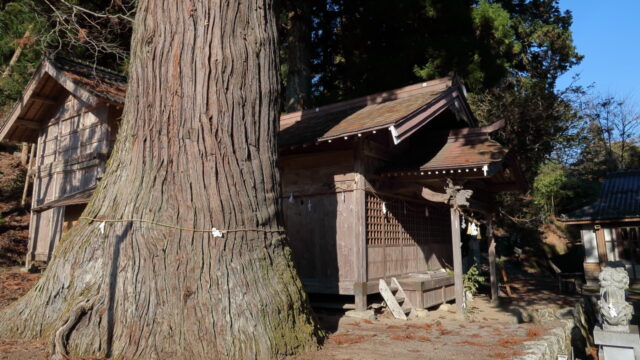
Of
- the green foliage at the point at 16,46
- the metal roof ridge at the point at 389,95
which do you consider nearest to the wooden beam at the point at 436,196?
the metal roof ridge at the point at 389,95

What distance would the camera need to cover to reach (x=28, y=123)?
14500 millimetres

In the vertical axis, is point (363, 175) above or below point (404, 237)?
above

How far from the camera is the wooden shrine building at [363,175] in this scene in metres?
9.01

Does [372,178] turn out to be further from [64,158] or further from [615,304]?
[64,158]

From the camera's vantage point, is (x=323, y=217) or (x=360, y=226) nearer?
(x=360, y=226)

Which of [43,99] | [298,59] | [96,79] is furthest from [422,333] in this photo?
[43,99]

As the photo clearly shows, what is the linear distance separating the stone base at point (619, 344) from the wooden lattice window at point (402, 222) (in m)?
4.34

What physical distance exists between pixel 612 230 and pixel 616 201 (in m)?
1.41

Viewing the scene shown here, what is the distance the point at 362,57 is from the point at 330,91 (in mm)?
2545

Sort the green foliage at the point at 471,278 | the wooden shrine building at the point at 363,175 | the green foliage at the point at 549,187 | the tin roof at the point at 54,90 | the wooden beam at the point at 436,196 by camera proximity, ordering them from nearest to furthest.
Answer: the wooden beam at the point at 436,196 → the wooden shrine building at the point at 363,175 → the green foliage at the point at 471,278 → the tin roof at the point at 54,90 → the green foliage at the point at 549,187

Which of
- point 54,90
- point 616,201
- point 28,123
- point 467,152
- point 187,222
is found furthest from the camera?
point 616,201

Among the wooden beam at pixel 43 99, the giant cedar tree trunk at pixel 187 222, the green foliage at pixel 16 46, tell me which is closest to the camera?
the giant cedar tree trunk at pixel 187 222

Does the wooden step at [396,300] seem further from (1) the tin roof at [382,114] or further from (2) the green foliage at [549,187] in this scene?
(2) the green foliage at [549,187]

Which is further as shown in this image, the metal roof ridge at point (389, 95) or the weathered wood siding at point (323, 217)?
the metal roof ridge at point (389, 95)
